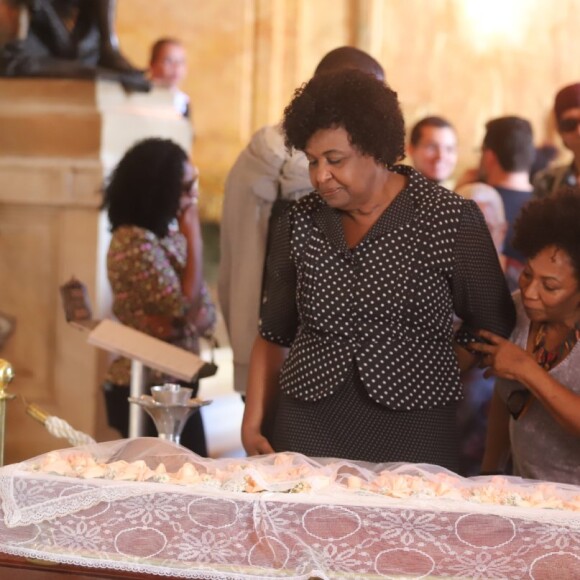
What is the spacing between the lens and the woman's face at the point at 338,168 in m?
2.76

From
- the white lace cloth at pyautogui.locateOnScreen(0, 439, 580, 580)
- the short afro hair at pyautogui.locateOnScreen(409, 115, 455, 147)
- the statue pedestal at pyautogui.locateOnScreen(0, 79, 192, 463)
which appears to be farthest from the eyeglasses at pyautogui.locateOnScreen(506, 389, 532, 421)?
the statue pedestal at pyautogui.locateOnScreen(0, 79, 192, 463)

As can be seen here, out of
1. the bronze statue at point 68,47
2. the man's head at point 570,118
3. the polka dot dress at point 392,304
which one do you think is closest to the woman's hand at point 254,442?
the polka dot dress at point 392,304

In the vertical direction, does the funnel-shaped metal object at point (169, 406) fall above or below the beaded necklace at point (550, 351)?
below

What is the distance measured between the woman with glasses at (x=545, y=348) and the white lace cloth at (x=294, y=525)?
53 cm

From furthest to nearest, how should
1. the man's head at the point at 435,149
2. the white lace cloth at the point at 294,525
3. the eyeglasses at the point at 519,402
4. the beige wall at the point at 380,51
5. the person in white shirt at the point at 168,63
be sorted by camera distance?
the beige wall at the point at 380,51
the person in white shirt at the point at 168,63
the man's head at the point at 435,149
the eyeglasses at the point at 519,402
the white lace cloth at the point at 294,525

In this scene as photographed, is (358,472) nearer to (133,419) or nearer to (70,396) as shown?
(133,419)

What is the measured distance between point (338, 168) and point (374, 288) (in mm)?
272

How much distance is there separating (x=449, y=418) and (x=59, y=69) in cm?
343

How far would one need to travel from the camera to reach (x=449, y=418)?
9.43 feet

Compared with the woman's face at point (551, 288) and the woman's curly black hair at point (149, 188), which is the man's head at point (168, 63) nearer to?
the woman's curly black hair at point (149, 188)

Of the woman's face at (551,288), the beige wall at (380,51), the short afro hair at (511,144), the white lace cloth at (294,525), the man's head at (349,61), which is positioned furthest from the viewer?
the beige wall at (380,51)

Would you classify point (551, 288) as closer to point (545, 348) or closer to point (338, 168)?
point (545, 348)

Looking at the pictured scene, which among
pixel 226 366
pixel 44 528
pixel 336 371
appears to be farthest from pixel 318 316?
pixel 226 366

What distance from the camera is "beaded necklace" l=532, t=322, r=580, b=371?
288cm
